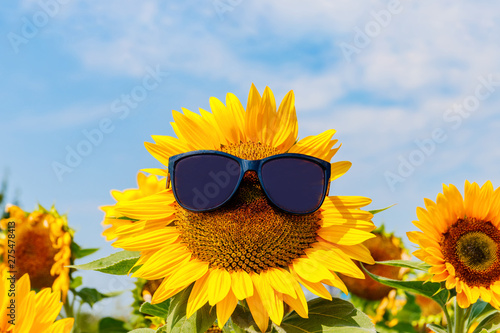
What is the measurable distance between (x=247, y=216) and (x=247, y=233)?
6 centimetres

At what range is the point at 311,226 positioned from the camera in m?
1.77

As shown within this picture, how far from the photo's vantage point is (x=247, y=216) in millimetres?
1710

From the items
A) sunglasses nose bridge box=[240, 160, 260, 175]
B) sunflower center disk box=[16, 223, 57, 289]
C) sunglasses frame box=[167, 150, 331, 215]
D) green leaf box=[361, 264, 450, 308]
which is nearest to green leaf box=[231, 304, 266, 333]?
sunglasses frame box=[167, 150, 331, 215]

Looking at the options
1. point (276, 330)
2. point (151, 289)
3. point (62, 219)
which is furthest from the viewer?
point (62, 219)

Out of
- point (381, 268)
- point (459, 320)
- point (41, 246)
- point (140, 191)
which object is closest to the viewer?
point (459, 320)

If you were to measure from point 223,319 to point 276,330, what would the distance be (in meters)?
0.23

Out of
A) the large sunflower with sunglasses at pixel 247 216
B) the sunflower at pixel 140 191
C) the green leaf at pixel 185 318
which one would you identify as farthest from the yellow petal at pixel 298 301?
the sunflower at pixel 140 191

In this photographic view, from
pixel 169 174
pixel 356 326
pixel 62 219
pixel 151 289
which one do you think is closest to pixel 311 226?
pixel 356 326

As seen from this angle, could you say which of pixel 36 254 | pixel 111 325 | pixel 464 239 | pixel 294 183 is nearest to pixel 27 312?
pixel 294 183

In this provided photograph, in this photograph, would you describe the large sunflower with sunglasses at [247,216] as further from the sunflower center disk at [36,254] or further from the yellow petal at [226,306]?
the sunflower center disk at [36,254]

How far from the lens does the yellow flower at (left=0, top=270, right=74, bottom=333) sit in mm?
1485

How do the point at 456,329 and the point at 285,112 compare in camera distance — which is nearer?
the point at 285,112

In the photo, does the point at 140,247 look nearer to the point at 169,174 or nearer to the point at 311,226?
the point at 169,174

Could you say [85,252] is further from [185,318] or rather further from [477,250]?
[477,250]
